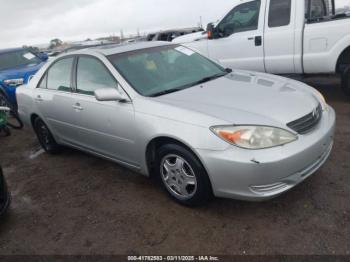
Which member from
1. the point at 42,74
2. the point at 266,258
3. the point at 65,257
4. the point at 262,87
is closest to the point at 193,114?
the point at 262,87

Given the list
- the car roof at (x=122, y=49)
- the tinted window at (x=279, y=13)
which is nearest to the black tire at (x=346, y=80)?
the tinted window at (x=279, y=13)

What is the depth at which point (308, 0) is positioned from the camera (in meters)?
6.03

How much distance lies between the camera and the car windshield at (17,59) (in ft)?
29.5

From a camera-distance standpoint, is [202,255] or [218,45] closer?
[202,255]

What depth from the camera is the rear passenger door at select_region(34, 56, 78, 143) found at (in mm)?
4309

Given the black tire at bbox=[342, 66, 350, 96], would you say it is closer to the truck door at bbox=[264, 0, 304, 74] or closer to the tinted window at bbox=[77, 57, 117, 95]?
the truck door at bbox=[264, 0, 304, 74]

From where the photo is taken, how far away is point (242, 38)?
6.65 metres

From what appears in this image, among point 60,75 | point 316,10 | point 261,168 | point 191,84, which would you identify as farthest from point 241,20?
→ point 261,168

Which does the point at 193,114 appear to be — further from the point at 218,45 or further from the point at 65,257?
the point at 218,45

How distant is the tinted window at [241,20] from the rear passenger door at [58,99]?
360 centimetres

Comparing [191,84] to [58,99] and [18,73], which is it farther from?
[18,73]

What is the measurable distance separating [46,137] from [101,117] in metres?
1.92

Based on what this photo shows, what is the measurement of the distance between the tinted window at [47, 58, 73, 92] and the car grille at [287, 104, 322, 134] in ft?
9.05

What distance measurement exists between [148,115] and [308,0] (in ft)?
14.4
